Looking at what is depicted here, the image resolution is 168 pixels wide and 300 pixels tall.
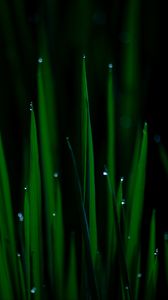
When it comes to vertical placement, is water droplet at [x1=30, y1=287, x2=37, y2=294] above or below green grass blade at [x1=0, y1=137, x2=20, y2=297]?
below

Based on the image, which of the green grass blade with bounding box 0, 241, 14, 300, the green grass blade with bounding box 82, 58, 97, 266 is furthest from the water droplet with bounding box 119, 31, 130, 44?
the green grass blade with bounding box 0, 241, 14, 300

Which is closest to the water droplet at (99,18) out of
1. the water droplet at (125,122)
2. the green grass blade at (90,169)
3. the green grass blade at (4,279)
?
the water droplet at (125,122)

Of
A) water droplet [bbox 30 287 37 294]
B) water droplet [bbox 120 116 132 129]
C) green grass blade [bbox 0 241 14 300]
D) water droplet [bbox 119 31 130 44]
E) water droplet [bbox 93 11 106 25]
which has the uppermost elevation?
water droplet [bbox 93 11 106 25]

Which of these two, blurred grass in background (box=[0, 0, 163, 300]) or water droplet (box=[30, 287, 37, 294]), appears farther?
blurred grass in background (box=[0, 0, 163, 300])

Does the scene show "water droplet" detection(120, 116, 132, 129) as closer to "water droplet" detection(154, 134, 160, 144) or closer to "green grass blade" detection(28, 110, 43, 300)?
"water droplet" detection(154, 134, 160, 144)

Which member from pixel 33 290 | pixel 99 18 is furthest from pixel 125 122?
pixel 33 290

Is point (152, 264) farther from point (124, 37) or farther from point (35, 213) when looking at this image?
point (124, 37)

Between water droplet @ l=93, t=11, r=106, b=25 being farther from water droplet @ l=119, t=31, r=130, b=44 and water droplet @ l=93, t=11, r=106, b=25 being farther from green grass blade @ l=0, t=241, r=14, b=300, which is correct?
green grass blade @ l=0, t=241, r=14, b=300

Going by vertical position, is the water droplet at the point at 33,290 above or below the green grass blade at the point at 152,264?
below

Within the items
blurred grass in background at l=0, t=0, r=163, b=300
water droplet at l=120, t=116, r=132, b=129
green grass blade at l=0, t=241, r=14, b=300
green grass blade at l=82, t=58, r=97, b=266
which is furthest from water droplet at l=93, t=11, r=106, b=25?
green grass blade at l=0, t=241, r=14, b=300

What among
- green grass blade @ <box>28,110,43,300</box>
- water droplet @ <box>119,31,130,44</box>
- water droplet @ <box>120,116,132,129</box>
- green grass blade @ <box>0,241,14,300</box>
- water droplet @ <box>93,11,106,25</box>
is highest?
water droplet @ <box>93,11,106,25</box>

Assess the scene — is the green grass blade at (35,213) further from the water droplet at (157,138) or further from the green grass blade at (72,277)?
the water droplet at (157,138)

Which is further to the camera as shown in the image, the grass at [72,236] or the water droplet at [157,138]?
the water droplet at [157,138]
